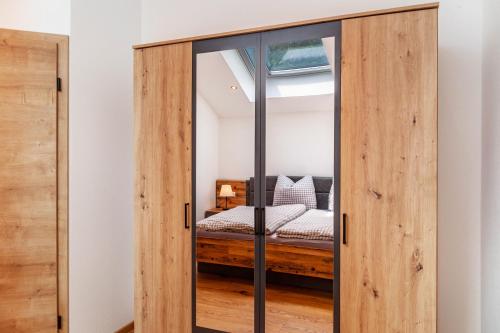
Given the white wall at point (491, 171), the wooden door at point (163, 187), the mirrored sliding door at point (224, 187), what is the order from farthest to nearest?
the wooden door at point (163, 187), the mirrored sliding door at point (224, 187), the white wall at point (491, 171)

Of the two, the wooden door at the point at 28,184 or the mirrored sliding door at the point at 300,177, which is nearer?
the mirrored sliding door at the point at 300,177

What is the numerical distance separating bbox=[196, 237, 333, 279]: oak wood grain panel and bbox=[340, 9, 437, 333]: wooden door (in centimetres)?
13

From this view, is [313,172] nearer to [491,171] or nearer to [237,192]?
[237,192]

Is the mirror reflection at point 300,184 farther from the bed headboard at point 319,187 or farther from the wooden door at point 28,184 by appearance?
the wooden door at point 28,184

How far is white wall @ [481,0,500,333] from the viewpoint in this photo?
1653 mm

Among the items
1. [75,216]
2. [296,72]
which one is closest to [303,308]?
[296,72]

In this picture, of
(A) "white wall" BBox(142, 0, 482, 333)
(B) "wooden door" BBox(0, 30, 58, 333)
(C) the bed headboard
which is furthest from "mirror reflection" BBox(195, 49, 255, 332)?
(A) "white wall" BBox(142, 0, 482, 333)

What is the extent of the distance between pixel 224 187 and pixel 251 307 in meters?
0.72

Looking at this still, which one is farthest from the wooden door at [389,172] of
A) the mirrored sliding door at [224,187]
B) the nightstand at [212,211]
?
the nightstand at [212,211]

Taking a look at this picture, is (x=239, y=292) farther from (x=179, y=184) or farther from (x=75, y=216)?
(x=75, y=216)

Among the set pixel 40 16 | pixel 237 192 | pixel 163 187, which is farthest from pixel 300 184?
pixel 40 16

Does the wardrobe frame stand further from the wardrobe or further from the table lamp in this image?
the table lamp

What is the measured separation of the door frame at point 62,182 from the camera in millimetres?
2070

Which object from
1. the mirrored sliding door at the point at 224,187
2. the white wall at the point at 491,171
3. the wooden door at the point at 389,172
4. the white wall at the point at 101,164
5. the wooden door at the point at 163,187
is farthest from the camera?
the white wall at the point at 101,164
